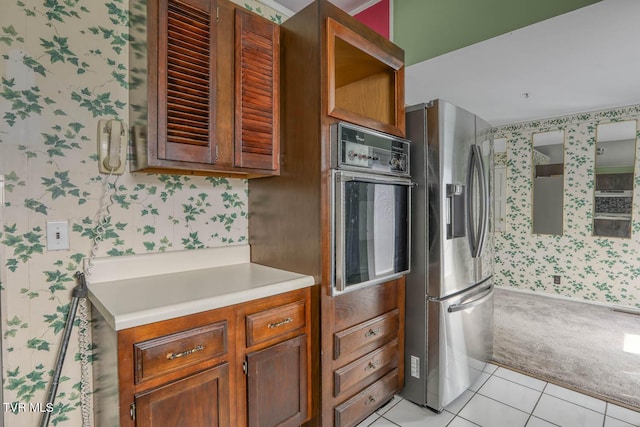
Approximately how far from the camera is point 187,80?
145cm

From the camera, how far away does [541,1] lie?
1.90m

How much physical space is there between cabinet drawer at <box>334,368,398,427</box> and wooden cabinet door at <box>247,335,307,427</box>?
0.22m

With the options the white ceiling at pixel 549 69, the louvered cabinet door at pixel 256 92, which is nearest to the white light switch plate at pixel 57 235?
the louvered cabinet door at pixel 256 92

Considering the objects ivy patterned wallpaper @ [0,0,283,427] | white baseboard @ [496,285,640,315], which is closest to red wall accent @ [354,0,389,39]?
ivy patterned wallpaper @ [0,0,283,427]

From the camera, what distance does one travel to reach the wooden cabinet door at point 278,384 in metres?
1.40

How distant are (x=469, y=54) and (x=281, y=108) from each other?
5.40 ft

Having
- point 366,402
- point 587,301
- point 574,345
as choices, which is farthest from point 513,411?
point 587,301

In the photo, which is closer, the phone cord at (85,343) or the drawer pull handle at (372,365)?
the phone cord at (85,343)

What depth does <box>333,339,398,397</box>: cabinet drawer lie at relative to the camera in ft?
5.56

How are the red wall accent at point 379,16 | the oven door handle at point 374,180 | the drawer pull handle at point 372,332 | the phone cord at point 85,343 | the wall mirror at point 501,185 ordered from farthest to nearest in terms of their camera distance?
the wall mirror at point 501,185 < the red wall accent at point 379,16 < the drawer pull handle at point 372,332 < the oven door handle at point 374,180 < the phone cord at point 85,343

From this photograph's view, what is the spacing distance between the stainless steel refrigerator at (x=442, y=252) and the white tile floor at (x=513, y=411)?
9 centimetres

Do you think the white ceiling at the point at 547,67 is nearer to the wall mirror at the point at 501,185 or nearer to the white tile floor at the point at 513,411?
the wall mirror at the point at 501,185

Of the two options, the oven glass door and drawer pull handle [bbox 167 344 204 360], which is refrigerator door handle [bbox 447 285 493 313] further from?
drawer pull handle [bbox 167 344 204 360]

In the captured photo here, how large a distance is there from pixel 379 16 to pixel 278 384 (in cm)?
262
